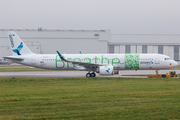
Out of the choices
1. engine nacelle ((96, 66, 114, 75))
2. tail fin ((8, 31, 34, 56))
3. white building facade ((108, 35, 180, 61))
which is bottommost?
engine nacelle ((96, 66, 114, 75))

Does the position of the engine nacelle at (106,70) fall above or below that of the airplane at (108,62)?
below

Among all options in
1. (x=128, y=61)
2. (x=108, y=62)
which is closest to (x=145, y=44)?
(x=128, y=61)

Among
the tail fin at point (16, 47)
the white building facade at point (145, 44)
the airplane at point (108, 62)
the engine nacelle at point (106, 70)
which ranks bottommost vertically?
the engine nacelle at point (106, 70)

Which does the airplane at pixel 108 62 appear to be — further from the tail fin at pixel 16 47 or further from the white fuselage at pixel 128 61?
the tail fin at pixel 16 47

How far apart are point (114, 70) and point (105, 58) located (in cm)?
213

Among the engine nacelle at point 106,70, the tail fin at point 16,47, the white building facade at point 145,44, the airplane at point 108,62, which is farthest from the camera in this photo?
the white building facade at point 145,44

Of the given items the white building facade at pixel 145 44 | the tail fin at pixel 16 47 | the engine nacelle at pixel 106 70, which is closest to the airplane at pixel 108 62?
the engine nacelle at pixel 106 70

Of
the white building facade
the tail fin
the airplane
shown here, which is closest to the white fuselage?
the airplane

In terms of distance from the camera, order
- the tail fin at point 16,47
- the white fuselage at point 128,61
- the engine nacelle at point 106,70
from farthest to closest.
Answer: the tail fin at point 16,47 < the white fuselage at point 128,61 < the engine nacelle at point 106,70

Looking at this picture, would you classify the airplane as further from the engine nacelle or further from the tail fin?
the tail fin

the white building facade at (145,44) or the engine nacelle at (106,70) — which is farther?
the white building facade at (145,44)

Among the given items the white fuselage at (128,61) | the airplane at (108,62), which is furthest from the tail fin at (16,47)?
the white fuselage at (128,61)

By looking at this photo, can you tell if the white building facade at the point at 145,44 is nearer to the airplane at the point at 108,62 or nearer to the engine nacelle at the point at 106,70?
the airplane at the point at 108,62

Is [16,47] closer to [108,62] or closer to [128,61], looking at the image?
[108,62]
